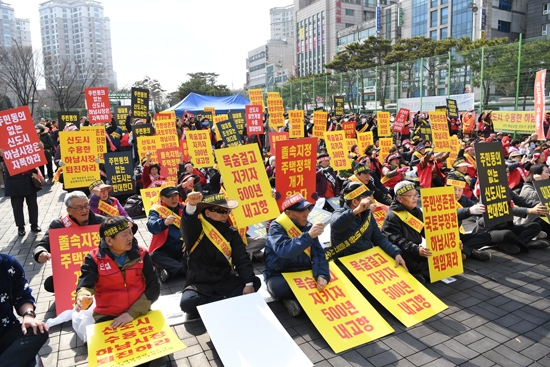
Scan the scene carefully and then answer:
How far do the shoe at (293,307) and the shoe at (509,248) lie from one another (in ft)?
13.3

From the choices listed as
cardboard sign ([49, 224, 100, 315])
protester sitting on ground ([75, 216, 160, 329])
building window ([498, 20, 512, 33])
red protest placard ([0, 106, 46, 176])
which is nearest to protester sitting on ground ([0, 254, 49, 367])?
protester sitting on ground ([75, 216, 160, 329])

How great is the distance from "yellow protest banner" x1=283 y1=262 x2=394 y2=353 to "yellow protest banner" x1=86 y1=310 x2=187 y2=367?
1459 millimetres

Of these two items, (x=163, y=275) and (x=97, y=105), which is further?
(x=97, y=105)

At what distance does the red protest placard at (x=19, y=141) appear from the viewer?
24.3 ft

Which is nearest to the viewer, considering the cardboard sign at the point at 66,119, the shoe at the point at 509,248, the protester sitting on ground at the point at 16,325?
the protester sitting on ground at the point at 16,325

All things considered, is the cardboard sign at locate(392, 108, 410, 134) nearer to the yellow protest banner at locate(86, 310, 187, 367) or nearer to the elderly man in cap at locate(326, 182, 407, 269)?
the elderly man in cap at locate(326, 182, 407, 269)

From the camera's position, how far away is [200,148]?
10781 millimetres

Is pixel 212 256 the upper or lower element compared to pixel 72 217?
lower

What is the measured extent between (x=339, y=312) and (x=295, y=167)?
2.82 meters

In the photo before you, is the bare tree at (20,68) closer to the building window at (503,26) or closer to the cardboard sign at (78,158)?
the cardboard sign at (78,158)

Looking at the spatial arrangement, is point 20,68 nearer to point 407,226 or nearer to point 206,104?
point 206,104

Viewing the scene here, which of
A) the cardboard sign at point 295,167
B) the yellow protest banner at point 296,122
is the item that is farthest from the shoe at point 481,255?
the yellow protest banner at point 296,122

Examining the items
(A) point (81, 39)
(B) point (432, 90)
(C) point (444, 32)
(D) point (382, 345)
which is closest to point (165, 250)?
(D) point (382, 345)

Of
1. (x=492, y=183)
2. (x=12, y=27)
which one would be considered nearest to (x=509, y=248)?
(x=492, y=183)
